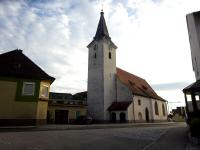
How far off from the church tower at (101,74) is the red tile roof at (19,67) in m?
16.3

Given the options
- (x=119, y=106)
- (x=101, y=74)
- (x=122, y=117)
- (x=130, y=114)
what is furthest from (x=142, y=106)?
(x=101, y=74)

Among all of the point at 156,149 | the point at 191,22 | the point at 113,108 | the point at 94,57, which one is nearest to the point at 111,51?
the point at 94,57

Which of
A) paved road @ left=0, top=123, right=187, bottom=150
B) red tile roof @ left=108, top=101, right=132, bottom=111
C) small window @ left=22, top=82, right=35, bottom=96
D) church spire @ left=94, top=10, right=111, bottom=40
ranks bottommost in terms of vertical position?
paved road @ left=0, top=123, right=187, bottom=150

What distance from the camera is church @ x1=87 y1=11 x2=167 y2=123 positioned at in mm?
43406

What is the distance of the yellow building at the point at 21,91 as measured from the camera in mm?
26391

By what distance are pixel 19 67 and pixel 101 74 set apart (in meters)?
20.8

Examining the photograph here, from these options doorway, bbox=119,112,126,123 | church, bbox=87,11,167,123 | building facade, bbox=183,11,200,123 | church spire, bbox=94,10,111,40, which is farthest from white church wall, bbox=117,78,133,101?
building facade, bbox=183,11,200,123

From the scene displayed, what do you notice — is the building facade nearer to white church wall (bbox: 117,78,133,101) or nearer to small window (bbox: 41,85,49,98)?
small window (bbox: 41,85,49,98)

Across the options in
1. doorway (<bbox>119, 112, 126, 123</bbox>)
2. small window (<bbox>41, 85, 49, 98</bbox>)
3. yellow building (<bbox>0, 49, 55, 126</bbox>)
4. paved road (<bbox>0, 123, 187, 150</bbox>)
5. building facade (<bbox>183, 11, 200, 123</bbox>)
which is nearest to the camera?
paved road (<bbox>0, 123, 187, 150</bbox>)

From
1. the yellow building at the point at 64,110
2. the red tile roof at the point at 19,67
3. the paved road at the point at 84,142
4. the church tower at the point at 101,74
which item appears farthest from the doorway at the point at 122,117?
the paved road at the point at 84,142

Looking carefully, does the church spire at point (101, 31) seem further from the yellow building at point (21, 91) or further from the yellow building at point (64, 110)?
the yellow building at point (21, 91)

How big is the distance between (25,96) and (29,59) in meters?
6.60

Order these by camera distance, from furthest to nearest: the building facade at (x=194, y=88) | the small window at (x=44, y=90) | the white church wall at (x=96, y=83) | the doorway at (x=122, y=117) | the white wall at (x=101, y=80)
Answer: the white church wall at (x=96, y=83)
the white wall at (x=101, y=80)
the doorway at (x=122, y=117)
the small window at (x=44, y=90)
the building facade at (x=194, y=88)

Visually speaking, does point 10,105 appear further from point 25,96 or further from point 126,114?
point 126,114
